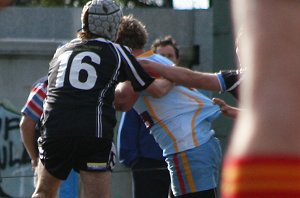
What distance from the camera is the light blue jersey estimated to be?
6.46m

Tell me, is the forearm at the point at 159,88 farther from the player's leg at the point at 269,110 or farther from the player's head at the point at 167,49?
the player's leg at the point at 269,110

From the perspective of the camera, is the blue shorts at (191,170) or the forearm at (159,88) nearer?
the forearm at (159,88)

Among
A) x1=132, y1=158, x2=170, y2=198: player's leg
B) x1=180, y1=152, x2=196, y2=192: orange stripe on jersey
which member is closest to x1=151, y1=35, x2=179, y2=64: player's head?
x1=132, y1=158, x2=170, y2=198: player's leg

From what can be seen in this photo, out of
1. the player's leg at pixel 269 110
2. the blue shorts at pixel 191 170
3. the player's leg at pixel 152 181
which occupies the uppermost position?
the player's leg at pixel 269 110

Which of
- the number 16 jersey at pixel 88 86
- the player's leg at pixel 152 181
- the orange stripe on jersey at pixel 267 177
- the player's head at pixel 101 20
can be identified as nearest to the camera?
the orange stripe on jersey at pixel 267 177

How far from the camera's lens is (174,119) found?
650 cm

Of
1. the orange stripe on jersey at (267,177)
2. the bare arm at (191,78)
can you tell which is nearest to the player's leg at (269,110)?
the orange stripe on jersey at (267,177)

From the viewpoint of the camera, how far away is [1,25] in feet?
36.6

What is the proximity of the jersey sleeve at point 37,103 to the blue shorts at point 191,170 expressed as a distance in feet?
3.44

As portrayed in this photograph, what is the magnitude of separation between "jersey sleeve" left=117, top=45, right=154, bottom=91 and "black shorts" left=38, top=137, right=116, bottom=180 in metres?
0.38

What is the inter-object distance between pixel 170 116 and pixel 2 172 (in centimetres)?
509

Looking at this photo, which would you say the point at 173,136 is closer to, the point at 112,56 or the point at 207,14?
the point at 112,56

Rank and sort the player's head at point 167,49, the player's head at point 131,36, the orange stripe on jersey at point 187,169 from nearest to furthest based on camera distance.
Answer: the orange stripe on jersey at point 187,169 < the player's head at point 131,36 < the player's head at point 167,49

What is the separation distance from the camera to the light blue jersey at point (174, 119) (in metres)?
6.46
